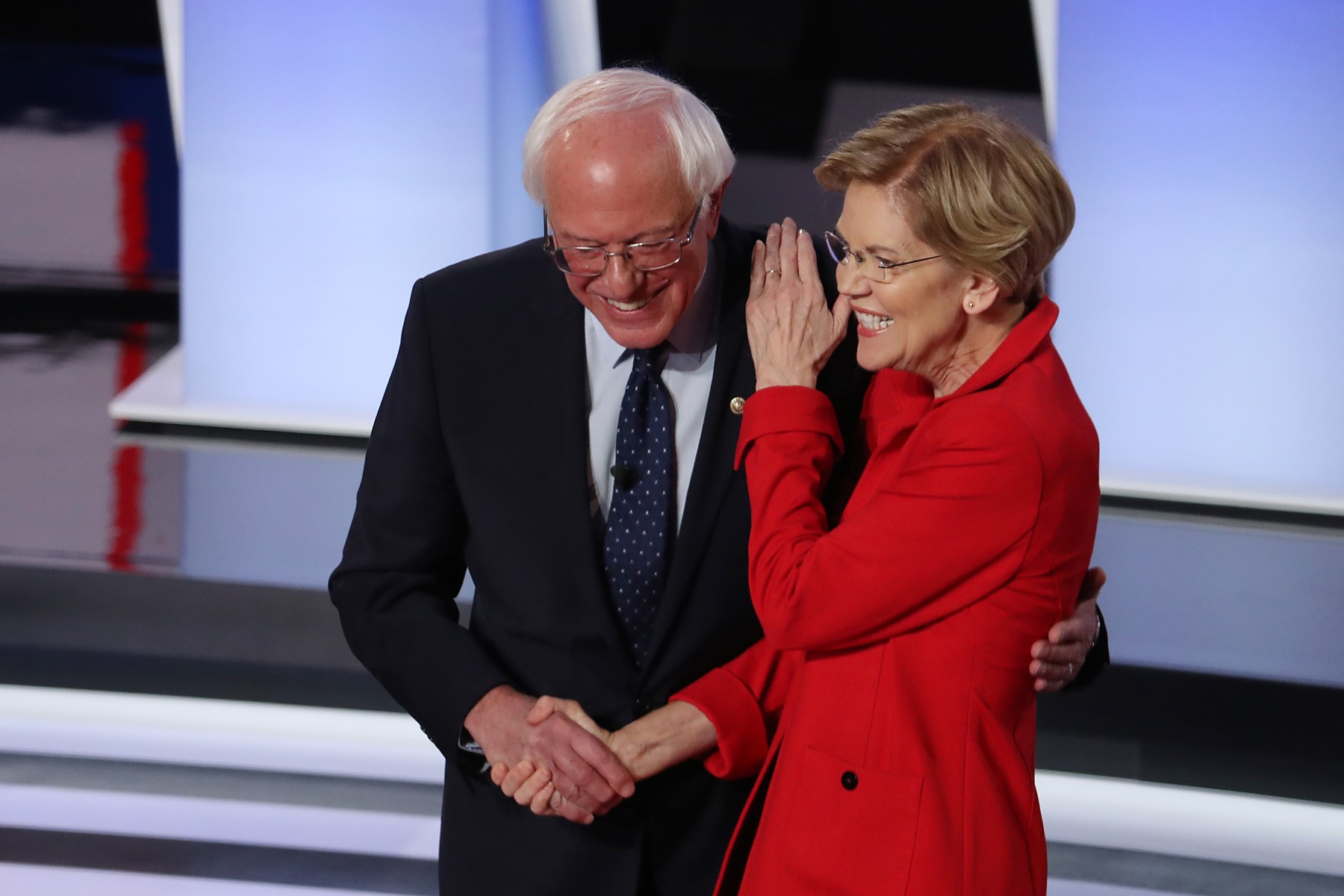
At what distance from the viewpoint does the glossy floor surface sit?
251 centimetres

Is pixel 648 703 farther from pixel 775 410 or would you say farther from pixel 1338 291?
pixel 1338 291

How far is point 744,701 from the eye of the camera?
131cm

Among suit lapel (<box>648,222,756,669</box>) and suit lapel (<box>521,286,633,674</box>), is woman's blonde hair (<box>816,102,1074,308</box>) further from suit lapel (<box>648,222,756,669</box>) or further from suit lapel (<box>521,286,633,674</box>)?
suit lapel (<box>521,286,633,674</box>)

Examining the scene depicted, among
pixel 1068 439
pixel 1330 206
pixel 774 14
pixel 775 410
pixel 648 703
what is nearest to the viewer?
pixel 1068 439

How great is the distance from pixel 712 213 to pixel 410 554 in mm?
479

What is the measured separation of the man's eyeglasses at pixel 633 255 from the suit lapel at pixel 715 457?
0.33 feet

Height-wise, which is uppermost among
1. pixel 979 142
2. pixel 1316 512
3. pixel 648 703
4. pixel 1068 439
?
pixel 979 142

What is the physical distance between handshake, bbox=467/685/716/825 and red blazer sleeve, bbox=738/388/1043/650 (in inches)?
7.4

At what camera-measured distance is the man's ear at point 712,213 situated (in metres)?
1.30

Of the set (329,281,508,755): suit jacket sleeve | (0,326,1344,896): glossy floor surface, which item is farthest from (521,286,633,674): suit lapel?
(0,326,1344,896): glossy floor surface

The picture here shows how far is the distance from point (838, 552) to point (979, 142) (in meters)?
0.38

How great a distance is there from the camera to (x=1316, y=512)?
397cm

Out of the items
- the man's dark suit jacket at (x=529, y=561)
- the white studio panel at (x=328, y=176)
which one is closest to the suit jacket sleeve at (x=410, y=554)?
the man's dark suit jacket at (x=529, y=561)

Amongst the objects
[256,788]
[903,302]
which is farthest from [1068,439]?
[256,788]
